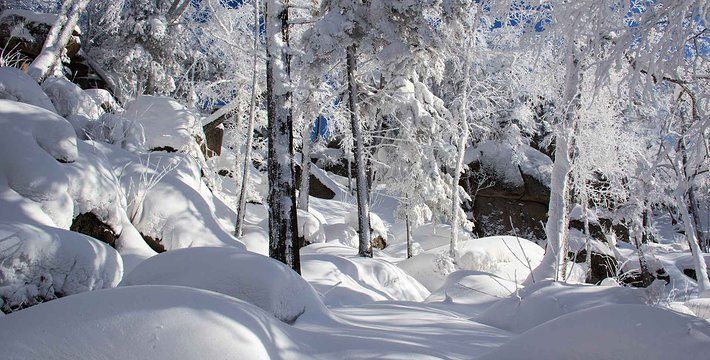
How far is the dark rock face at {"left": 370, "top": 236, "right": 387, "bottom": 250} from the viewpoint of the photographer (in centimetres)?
1962

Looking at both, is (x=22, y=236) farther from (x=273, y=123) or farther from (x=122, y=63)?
(x=122, y=63)

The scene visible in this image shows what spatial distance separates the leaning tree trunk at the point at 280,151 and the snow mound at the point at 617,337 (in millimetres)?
5093

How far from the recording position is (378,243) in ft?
65.0

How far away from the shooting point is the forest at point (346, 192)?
2.83 meters

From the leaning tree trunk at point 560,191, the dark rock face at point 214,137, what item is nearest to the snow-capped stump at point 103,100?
the dark rock face at point 214,137

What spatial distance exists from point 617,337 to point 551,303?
10.9 feet

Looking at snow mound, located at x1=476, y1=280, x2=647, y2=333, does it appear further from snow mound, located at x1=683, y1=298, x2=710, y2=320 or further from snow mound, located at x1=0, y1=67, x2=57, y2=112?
snow mound, located at x1=0, y1=67, x2=57, y2=112

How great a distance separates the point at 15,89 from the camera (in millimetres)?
9383

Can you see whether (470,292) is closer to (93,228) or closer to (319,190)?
(93,228)

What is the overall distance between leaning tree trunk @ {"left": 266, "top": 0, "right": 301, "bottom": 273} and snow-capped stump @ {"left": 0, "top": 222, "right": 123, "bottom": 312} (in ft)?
11.3

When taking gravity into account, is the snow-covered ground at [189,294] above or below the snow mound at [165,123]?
below

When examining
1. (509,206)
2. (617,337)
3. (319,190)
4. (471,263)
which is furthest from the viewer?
(319,190)

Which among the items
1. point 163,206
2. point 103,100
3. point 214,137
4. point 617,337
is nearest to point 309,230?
point 163,206

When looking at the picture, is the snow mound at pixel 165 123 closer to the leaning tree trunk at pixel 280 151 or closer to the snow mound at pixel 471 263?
the snow mound at pixel 471 263
